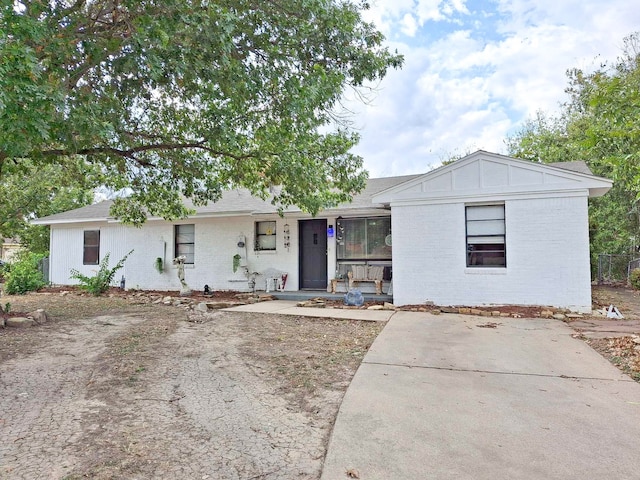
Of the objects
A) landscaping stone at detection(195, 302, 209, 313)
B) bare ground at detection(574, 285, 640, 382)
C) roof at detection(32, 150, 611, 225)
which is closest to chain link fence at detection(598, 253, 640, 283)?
roof at detection(32, 150, 611, 225)

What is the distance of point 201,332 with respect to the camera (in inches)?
254

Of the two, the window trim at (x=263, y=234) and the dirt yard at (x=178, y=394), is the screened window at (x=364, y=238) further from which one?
the dirt yard at (x=178, y=394)

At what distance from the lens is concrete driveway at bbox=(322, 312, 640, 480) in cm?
236

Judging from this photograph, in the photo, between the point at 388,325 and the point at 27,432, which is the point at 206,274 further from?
the point at 27,432

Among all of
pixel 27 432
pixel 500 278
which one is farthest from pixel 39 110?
pixel 500 278

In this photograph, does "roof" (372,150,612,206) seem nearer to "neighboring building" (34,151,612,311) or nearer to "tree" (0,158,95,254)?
"neighboring building" (34,151,612,311)

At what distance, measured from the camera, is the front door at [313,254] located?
1127 centimetres

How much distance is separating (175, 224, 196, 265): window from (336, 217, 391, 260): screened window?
500 centimetres

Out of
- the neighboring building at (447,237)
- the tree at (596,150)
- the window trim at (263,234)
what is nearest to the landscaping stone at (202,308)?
the neighboring building at (447,237)

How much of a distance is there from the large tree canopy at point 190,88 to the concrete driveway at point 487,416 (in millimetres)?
4009

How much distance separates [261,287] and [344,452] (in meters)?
9.45

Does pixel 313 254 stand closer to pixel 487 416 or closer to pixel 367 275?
pixel 367 275

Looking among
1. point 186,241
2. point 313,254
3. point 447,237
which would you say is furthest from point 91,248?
point 447,237

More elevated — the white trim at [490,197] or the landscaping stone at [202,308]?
the white trim at [490,197]
